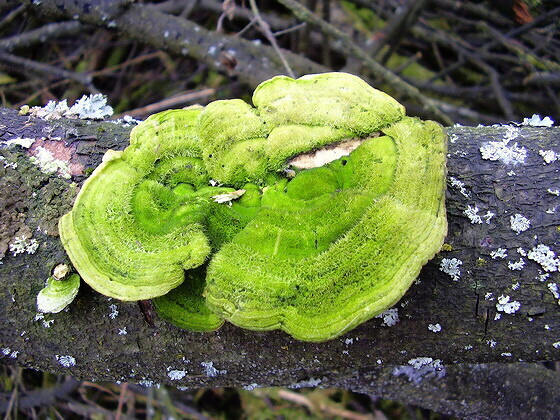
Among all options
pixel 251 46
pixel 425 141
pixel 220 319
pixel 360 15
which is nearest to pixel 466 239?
pixel 425 141

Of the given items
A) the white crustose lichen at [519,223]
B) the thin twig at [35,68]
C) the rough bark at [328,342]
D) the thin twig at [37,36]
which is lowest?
the thin twig at [35,68]

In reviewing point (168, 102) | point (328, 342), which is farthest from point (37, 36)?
point (328, 342)

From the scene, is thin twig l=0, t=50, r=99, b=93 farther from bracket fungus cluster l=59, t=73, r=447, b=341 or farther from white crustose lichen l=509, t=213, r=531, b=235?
white crustose lichen l=509, t=213, r=531, b=235

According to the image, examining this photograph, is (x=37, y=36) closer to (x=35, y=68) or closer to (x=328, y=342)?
(x=35, y=68)

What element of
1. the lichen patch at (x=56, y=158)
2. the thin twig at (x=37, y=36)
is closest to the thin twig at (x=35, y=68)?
the thin twig at (x=37, y=36)

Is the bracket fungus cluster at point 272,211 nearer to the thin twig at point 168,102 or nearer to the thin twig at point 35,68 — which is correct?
the thin twig at point 168,102
